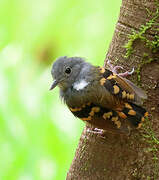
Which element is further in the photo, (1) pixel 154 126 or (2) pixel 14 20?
(2) pixel 14 20

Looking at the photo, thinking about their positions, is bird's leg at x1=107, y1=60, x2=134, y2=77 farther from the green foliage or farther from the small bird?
the green foliage

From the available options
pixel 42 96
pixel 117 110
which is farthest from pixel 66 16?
pixel 117 110

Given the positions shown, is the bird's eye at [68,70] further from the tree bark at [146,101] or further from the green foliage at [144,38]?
the green foliage at [144,38]

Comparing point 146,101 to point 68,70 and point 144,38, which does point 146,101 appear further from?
point 68,70

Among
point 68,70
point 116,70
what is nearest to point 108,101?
point 116,70

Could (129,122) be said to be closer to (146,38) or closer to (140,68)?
(140,68)

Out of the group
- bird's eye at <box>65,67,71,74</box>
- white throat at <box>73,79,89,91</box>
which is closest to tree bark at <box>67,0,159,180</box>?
white throat at <box>73,79,89,91</box>
